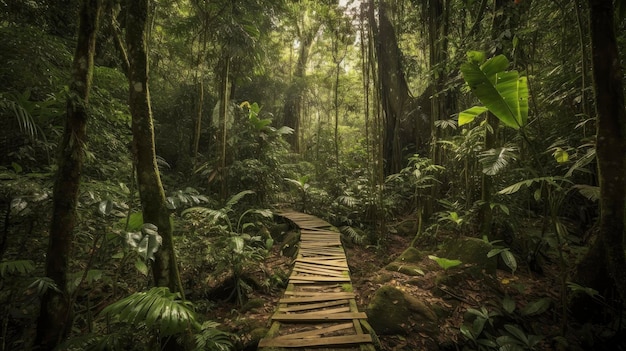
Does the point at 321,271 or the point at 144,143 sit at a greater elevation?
the point at 144,143

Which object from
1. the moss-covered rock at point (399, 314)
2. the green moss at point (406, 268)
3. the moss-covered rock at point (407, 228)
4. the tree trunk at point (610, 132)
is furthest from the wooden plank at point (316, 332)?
the moss-covered rock at point (407, 228)

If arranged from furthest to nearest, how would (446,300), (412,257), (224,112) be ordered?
(224,112) → (412,257) → (446,300)

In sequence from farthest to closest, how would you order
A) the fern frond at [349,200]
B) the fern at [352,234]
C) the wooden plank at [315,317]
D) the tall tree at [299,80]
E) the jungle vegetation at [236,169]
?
1. the tall tree at [299,80]
2. the fern frond at [349,200]
3. the fern at [352,234]
4. the wooden plank at [315,317]
5. the jungle vegetation at [236,169]

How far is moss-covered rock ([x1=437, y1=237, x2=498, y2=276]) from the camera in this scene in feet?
15.1

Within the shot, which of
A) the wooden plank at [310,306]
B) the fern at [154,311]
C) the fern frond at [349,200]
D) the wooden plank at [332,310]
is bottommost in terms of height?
the wooden plank at [332,310]

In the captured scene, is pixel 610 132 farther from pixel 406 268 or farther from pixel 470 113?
pixel 406 268

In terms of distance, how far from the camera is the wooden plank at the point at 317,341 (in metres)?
2.93

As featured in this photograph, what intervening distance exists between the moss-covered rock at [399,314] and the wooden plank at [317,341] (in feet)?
2.82

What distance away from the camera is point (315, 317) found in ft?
11.4

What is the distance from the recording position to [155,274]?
293cm

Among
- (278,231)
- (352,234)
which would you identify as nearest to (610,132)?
(352,234)

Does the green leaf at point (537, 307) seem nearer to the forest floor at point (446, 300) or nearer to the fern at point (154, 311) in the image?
the forest floor at point (446, 300)

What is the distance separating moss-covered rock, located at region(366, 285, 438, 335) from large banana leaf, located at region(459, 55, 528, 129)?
278 centimetres

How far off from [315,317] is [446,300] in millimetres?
2184
